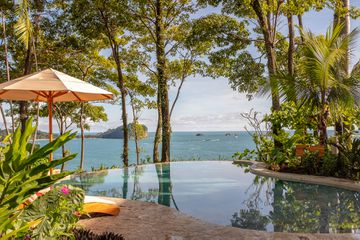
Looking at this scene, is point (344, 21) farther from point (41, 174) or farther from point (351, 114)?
point (41, 174)

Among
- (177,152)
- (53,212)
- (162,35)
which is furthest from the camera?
(177,152)

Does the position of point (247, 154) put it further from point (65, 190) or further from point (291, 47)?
point (65, 190)

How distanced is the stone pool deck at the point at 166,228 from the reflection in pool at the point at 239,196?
2.13ft

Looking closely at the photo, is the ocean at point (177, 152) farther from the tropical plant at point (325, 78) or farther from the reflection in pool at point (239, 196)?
the tropical plant at point (325, 78)

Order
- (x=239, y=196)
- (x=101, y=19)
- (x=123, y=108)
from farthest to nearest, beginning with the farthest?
(x=123, y=108)
(x=101, y=19)
(x=239, y=196)

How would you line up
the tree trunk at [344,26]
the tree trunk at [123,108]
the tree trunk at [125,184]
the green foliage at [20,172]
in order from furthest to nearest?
1. the tree trunk at [123,108]
2. the tree trunk at [344,26]
3. the tree trunk at [125,184]
4. the green foliage at [20,172]

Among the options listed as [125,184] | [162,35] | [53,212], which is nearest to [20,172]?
[53,212]

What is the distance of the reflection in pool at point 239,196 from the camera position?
5598mm

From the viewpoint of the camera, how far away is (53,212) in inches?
104

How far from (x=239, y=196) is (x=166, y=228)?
3309 mm

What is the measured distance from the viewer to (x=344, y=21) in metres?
10.6

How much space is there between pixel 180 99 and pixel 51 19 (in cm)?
874

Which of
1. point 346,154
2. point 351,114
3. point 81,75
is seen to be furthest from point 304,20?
point 81,75

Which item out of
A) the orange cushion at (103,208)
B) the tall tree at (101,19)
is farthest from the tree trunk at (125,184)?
the tall tree at (101,19)
